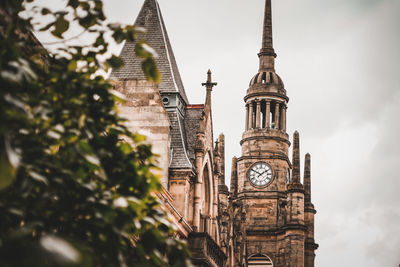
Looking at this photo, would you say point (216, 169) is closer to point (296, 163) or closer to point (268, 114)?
point (296, 163)

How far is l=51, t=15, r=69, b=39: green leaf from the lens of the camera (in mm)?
7316

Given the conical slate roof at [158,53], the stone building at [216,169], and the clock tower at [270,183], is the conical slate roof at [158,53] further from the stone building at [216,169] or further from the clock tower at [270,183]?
the clock tower at [270,183]

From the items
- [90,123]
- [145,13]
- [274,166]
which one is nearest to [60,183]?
[90,123]

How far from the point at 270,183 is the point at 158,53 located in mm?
45681

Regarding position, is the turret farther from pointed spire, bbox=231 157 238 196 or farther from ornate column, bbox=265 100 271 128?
ornate column, bbox=265 100 271 128

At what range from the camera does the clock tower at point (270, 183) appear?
2549 inches

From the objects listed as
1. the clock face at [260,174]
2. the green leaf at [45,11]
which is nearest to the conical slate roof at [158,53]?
the green leaf at [45,11]

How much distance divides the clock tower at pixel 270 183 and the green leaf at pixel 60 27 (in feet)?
188

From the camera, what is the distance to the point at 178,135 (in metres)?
26.0

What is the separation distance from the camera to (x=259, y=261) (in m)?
67.3

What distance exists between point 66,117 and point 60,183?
0.59m

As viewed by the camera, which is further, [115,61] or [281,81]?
[281,81]

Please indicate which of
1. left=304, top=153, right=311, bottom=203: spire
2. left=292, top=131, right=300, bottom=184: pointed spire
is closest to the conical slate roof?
left=292, top=131, right=300, bottom=184: pointed spire

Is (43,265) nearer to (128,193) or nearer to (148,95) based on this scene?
(128,193)
